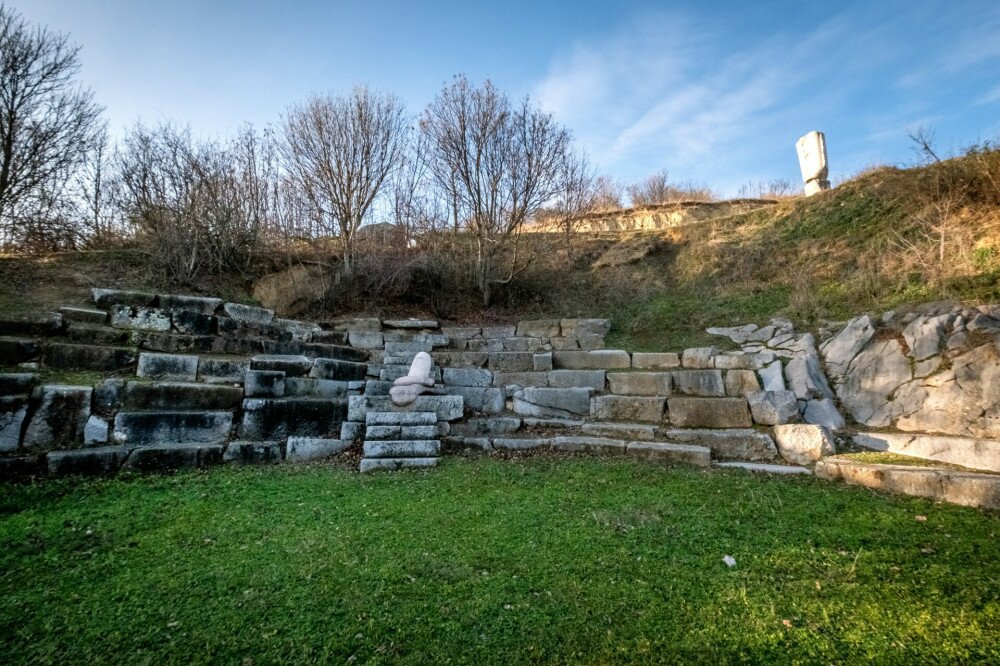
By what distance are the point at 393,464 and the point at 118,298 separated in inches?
210

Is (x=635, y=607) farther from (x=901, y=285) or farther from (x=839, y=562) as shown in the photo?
(x=901, y=285)

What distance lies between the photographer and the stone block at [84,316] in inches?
237

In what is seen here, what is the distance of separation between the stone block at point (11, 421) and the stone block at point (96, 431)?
47 centimetres

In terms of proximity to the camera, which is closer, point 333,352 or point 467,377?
point 467,377

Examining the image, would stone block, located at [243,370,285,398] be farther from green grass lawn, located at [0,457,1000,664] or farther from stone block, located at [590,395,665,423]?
stone block, located at [590,395,665,423]

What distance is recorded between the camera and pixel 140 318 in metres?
6.42

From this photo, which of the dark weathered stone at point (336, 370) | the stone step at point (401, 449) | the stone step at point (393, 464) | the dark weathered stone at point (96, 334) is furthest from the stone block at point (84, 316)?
the stone step at point (393, 464)

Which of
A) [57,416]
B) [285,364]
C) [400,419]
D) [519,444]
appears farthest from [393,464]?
[57,416]

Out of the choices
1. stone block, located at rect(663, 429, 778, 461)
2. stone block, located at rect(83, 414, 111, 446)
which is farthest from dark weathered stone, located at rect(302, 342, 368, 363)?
stone block, located at rect(663, 429, 778, 461)

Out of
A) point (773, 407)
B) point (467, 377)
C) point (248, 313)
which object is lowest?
point (773, 407)

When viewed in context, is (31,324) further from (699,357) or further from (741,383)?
(741,383)

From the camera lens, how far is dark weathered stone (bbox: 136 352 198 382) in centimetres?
543

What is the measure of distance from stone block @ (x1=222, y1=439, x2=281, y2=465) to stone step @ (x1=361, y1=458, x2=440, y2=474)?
106cm


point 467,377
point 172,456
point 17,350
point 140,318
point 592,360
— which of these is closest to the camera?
point 172,456
